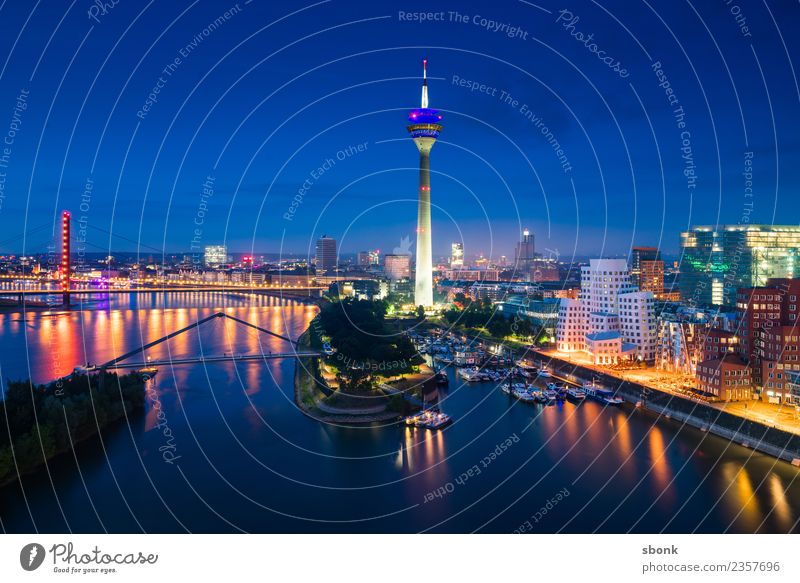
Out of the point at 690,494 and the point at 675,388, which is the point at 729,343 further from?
the point at 690,494

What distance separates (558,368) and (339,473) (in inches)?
171

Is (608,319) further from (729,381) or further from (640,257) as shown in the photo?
(640,257)

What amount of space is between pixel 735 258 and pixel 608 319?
8.00 m

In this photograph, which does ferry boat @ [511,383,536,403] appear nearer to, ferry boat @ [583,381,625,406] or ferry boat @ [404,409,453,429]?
ferry boat @ [583,381,625,406]

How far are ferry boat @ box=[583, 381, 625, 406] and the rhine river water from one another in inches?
5.5

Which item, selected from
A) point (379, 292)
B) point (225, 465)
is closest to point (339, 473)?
point (225, 465)

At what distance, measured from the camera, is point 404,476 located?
4328 millimetres

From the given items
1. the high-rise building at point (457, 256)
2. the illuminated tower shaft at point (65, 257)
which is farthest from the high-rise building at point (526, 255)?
the illuminated tower shaft at point (65, 257)

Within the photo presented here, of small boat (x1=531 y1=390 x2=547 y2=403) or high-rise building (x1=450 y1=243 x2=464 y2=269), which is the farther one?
high-rise building (x1=450 y1=243 x2=464 y2=269)

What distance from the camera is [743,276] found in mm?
14625

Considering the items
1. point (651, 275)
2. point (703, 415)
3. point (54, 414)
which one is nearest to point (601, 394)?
point (703, 415)

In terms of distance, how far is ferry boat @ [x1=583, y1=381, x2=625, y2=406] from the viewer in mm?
6301

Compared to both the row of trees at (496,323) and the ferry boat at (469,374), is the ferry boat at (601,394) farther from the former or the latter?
the row of trees at (496,323)
